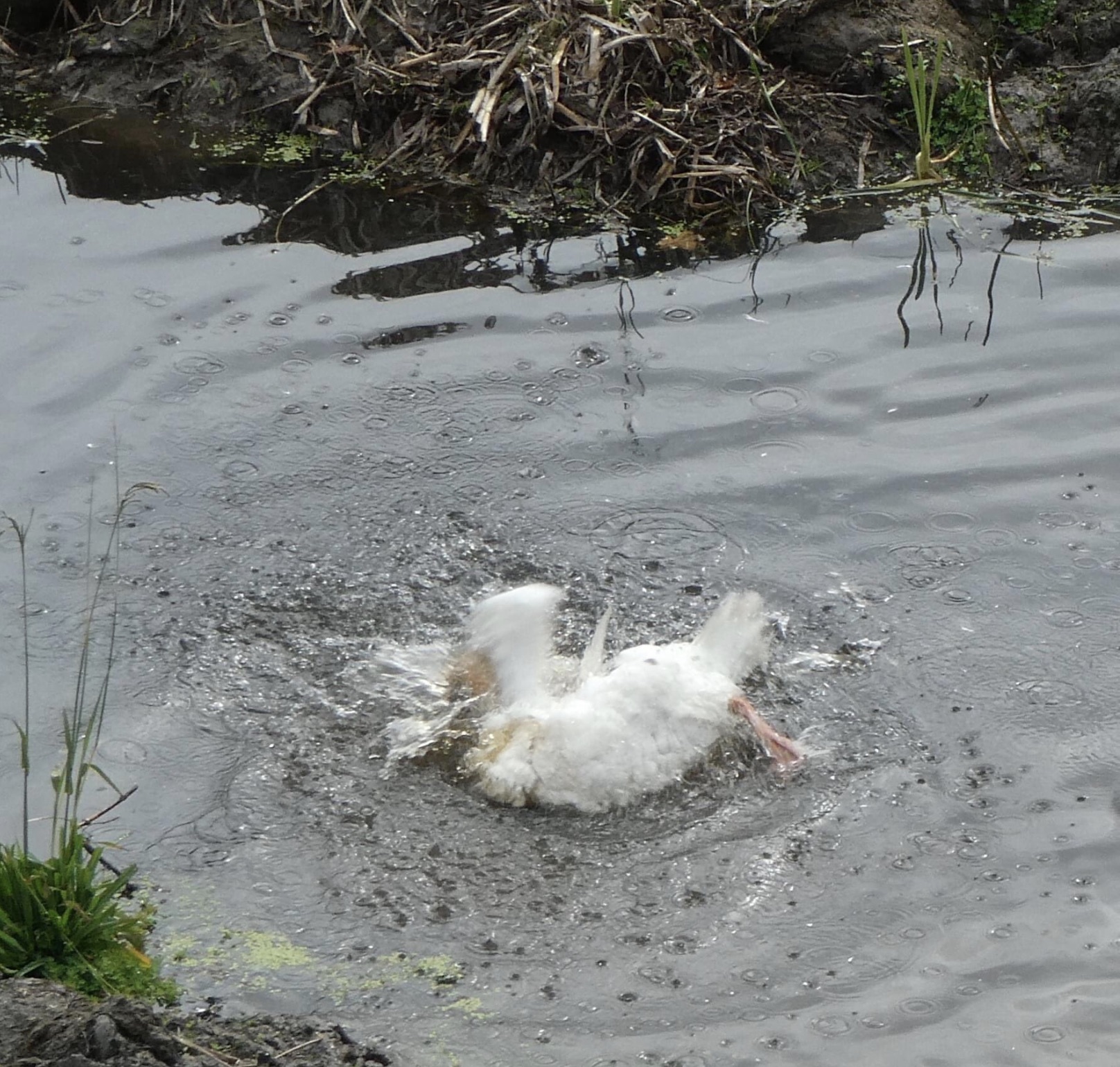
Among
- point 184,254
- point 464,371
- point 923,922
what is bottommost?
point 923,922

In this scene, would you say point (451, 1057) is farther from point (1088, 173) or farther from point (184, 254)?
point (1088, 173)

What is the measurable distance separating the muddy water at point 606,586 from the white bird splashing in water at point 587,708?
4.1 inches

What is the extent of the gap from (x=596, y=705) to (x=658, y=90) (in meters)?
4.27

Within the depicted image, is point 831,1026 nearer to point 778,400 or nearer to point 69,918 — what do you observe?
point 69,918

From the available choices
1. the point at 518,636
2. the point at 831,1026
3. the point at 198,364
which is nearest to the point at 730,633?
the point at 518,636

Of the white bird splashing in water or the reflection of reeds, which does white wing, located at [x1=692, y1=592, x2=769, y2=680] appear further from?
the reflection of reeds

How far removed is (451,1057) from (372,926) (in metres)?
0.47

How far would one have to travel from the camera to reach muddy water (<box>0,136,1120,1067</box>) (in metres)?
3.51

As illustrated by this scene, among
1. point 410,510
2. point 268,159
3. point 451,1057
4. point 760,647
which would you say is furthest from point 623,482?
point 268,159

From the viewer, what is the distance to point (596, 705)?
13.4ft

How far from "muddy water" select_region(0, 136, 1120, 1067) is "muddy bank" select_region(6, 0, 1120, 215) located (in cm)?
51

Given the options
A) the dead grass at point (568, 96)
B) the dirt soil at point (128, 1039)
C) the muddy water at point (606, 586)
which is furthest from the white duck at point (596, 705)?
the dead grass at point (568, 96)

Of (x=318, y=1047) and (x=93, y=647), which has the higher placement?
(x=93, y=647)

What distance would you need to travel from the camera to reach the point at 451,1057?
128 inches
